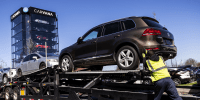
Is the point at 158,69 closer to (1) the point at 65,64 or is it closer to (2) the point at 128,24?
(2) the point at 128,24

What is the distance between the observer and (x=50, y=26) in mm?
95812

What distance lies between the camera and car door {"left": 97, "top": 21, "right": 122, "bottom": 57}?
526 centimetres

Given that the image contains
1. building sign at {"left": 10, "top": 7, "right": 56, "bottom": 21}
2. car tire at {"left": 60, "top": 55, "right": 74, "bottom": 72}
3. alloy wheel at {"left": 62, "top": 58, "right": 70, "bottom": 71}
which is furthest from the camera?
building sign at {"left": 10, "top": 7, "right": 56, "bottom": 21}

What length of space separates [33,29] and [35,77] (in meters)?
87.7

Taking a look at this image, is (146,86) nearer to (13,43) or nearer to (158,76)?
(158,76)

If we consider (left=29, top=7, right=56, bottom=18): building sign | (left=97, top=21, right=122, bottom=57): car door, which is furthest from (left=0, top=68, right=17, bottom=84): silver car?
(left=29, top=7, right=56, bottom=18): building sign

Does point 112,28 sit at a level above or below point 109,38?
above

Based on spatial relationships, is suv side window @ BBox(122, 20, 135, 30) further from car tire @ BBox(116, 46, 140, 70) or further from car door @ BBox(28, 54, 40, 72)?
car door @ BBox(28, 54, 40, 72)

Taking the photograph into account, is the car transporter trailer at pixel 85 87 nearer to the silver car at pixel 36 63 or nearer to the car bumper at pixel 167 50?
the car bumper at pixel 167 50

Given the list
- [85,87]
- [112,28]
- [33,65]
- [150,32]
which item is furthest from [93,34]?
[33,65]

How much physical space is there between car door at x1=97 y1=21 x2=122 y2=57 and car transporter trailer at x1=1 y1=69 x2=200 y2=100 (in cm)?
71

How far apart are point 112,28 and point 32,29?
89.8 meters

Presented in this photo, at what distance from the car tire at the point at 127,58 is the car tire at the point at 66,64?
2132 mm

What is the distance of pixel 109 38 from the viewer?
5.41 metres
